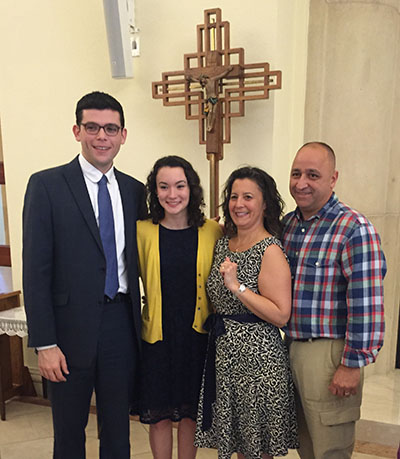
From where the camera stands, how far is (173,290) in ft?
5.84

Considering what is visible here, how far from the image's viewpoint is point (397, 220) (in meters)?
2.87

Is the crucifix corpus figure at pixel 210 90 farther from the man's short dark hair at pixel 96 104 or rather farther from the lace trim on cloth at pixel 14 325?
the lace trim on cloth at pixel 14 325

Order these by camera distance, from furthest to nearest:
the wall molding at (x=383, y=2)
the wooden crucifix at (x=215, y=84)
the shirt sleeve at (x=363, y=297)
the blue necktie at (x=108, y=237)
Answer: the wall molding at (x=383, y=2)
the wooden crucifix at (x=215, y=84)
the blue necktie at (x=108, y=237)
the shirt sleeve at (x=363, y=297)

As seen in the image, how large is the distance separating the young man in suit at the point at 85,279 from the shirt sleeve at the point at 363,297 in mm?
808

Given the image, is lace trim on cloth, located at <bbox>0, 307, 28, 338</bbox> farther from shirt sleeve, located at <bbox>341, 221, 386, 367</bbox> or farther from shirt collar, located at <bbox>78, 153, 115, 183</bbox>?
shirt sleeve, located at <bbox>341, 221, 386, 367</bbox>

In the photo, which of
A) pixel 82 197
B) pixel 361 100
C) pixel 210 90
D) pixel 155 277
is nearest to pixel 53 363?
pixel 155 277

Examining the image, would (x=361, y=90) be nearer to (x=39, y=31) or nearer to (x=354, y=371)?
(x=354, y=371)

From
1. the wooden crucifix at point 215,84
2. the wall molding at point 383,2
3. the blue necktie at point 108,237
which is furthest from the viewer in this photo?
the wall molding at point 383,2

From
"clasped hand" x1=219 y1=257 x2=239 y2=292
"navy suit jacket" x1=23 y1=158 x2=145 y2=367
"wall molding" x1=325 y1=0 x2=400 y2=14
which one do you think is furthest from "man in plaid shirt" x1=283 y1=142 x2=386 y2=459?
"wall molding" x1=325 y1=0 x2=400 y2=14

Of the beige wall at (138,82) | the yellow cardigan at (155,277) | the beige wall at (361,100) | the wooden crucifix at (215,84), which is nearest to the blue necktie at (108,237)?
the yellow cardigan at (155,277)

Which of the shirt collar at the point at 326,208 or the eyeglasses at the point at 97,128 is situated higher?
the eyeglasses at the point at 97,128

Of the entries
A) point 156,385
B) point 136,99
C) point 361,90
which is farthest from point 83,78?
point 156,385

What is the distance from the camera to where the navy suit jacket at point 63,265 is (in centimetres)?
165

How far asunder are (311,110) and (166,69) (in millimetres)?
907
